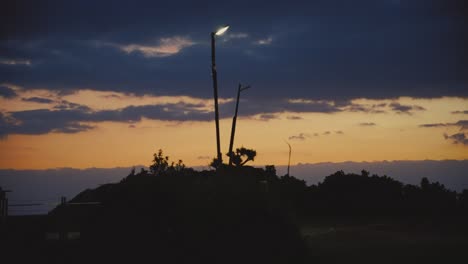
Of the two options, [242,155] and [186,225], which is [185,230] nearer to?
[186,225]

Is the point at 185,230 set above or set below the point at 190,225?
below

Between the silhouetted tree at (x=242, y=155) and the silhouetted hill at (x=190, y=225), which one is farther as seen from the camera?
the silhouetted tree at (x=242, y=155)

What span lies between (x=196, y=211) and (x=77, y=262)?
14.8ft

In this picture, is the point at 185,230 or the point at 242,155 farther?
the point at 242,155

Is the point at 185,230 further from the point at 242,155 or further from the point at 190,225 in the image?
the point at 242,155

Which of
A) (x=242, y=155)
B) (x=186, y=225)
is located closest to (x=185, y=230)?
(x=186, y=225)

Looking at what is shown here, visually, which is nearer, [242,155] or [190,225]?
[190,225]

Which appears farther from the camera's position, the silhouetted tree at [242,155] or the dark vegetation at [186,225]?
the silhouetted tree at [242,155]

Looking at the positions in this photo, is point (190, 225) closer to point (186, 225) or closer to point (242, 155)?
point (186, 225)

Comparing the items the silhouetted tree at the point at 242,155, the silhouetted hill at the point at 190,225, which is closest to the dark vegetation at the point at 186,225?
the silhouetted hill at the point at 190,225

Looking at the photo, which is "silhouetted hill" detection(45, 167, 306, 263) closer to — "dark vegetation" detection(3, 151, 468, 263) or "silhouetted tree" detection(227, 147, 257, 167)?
"dark vegetation" detection(3, 151, 468, 263)

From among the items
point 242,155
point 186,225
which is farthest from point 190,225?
point 242,155

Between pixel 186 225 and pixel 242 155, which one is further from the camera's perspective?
pixel 242 155

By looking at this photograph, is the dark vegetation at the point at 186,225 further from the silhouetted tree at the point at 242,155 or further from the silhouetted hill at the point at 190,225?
the silhouetted tree at the point at 242,155
